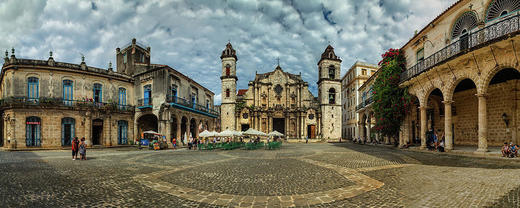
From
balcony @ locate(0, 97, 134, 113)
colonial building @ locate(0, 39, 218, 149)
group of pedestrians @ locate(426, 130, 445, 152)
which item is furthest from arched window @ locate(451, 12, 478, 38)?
balcony @ locate(0, 97, 134, 113)

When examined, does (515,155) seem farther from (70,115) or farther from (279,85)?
(279,85)

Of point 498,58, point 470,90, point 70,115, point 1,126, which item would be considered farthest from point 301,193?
point 1,126

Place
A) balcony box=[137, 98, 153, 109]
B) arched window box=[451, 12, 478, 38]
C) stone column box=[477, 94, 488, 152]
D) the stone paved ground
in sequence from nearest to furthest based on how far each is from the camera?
the stone paved ground
stone column box=[477, 94, 488, 152]
arched window box=[451, 12, 478, 38]
balcony box=[137, 98, 153, 109]

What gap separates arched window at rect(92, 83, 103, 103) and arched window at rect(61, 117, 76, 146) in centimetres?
292

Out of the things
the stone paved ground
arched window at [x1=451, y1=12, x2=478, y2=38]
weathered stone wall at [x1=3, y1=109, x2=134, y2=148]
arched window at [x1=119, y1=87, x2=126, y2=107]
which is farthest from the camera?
arched window at [x1=119, y1=87, x2=126, y2=107]

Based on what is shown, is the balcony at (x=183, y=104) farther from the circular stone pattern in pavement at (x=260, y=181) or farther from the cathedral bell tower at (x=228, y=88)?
the circular stone pattern in pavement at (x=260, y=181)

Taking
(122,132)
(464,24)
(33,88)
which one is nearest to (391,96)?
(464,24)

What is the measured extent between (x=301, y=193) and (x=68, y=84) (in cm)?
2549

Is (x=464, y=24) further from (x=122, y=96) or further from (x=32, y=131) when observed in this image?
(x=32, y=131)

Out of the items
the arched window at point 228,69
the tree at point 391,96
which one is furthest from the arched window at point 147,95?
the tree at point 391,96

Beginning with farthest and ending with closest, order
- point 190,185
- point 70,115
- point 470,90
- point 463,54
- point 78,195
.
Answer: point 70,115 → point 470,90 → point 463,54 → point 190,185 → point 78,195

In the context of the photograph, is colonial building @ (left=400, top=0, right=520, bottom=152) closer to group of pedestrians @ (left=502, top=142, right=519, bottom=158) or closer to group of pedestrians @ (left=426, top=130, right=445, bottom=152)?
group of pedestrians @ (left=426, top=130, right=445, bottom=152)

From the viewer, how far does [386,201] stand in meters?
5.25

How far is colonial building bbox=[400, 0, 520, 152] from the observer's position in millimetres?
11031
